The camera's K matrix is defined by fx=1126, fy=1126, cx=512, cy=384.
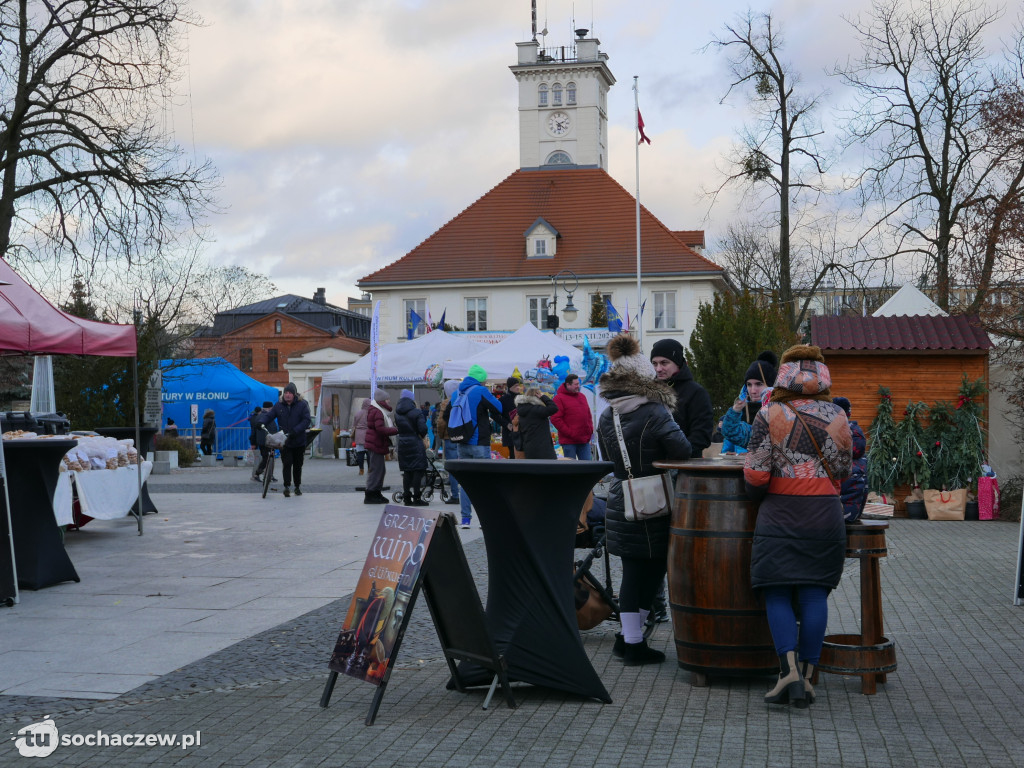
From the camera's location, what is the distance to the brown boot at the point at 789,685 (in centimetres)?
558

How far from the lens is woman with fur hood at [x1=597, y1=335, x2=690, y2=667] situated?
21.1 ft

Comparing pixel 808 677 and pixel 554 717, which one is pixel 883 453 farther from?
pixel 554 717

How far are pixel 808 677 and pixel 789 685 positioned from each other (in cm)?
26

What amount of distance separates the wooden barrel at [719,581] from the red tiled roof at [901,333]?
39.1ft

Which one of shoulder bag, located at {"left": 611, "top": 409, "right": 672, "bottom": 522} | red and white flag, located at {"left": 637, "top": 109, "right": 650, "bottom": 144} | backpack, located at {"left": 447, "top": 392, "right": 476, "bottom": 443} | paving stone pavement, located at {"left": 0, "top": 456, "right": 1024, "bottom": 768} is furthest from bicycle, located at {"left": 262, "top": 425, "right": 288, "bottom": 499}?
red and white flag, located at {"left": 637, "top": 109, "right": 650, "bottom": 144}

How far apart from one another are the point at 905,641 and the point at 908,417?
10061mm

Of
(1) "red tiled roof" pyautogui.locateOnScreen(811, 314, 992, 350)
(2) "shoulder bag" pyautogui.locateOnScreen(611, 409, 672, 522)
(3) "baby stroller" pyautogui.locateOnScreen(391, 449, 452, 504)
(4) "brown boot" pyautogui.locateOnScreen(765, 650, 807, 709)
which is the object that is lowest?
(4) "brown boot" pyautogui.locateOnScreen(765, 650, 807, 709)

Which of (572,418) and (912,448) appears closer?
(572,418)

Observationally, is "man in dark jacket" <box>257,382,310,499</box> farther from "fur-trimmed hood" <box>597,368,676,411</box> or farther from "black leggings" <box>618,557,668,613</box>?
"black leggings" <box>618,557,668,613</box>

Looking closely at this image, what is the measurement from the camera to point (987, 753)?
4.88m

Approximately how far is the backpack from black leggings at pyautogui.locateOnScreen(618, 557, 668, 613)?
29.0 ft

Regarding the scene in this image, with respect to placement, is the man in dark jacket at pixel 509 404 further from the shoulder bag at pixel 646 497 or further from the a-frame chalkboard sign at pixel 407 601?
the a-frame chalkboard sign at pixel 407 601

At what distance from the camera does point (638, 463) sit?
21.4 ft

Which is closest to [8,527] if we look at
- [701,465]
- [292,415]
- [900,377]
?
[701,465]
